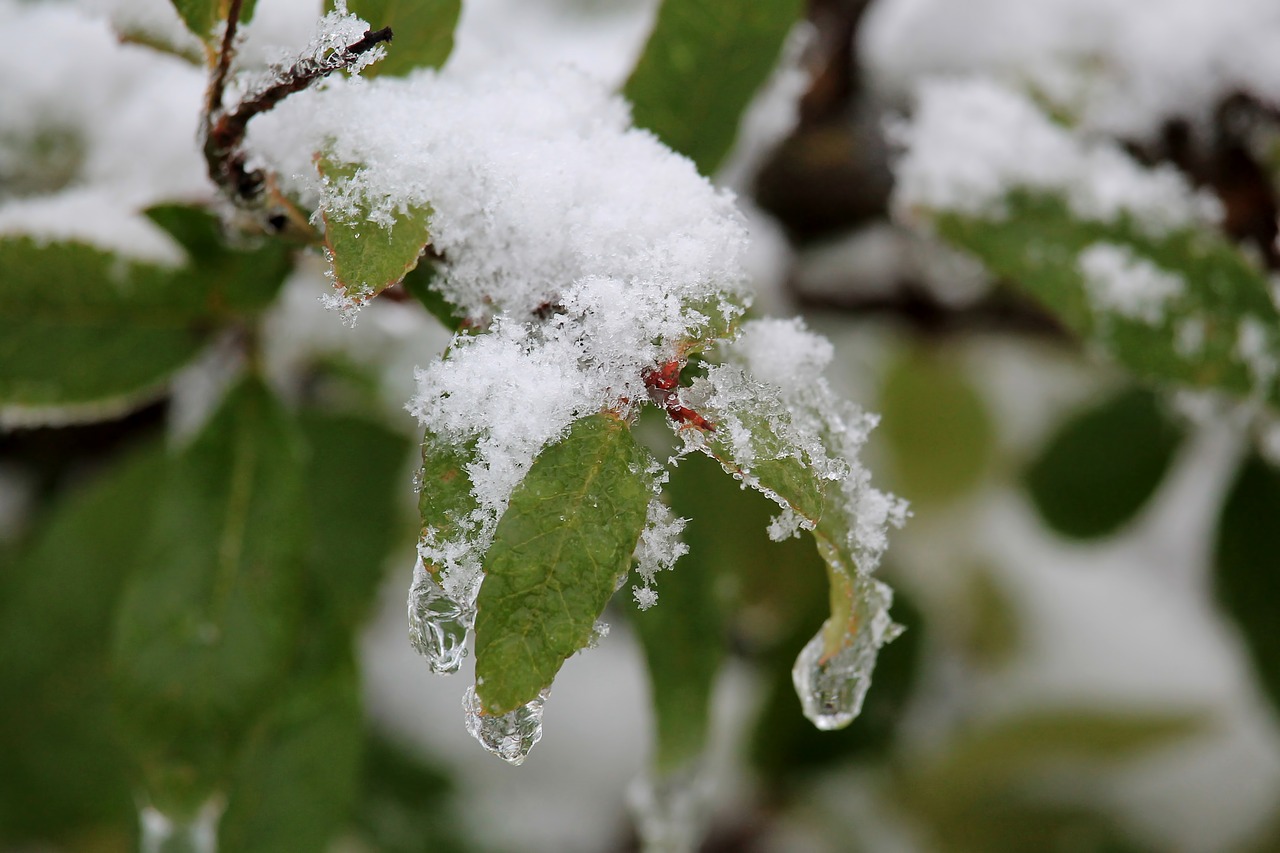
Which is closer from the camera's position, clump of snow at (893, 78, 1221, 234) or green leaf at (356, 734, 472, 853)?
clump of snow at (893, 78, 1221, 234)

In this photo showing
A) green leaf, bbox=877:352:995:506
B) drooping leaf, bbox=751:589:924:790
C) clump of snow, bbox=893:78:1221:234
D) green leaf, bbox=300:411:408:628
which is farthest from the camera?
green leaf, bbox=877:352:995:506

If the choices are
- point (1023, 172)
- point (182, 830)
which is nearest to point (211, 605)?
point (182, 830)

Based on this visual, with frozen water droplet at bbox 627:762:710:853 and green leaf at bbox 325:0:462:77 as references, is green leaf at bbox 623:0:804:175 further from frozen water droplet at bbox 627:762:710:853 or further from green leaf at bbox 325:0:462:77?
frozen water droplet at bbox 627:762:710:853

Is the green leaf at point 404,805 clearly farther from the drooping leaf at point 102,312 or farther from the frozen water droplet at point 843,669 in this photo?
the frozen water droplet at point 843,669

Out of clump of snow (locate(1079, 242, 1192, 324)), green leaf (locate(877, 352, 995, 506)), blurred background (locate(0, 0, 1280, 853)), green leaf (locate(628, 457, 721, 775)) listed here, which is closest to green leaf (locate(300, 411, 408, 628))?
blurred background (locate(0, 0, 1280, 853))

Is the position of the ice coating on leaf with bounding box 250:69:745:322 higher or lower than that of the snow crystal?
higher

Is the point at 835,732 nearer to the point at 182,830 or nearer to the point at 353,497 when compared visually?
the point at 353,497

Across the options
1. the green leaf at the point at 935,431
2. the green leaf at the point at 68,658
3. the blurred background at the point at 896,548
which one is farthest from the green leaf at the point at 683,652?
the green leaf at the point at 935,431
